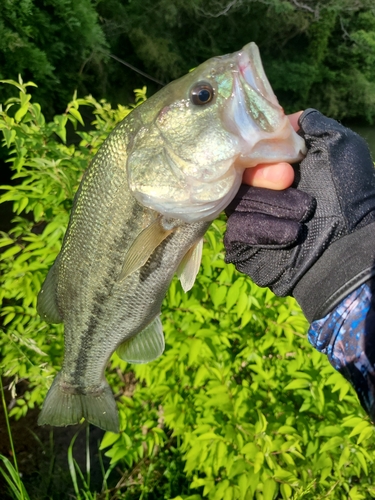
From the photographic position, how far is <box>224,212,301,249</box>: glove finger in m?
1.35

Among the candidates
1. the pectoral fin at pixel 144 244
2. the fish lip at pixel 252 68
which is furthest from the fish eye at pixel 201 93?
the pectoral fin at pixel 144 244

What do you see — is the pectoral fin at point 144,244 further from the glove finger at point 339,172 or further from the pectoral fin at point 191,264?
the glove finger at point 339,172

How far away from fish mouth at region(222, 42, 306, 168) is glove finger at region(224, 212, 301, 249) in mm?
218

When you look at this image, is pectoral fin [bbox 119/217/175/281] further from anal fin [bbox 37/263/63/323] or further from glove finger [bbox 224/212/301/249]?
anal fin [bbox 37/263/63/323]

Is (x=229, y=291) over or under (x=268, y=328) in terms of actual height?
over

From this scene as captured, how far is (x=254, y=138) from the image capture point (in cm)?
121

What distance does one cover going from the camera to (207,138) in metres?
1.31

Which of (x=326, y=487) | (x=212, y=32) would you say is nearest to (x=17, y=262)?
(x=326, y=487)

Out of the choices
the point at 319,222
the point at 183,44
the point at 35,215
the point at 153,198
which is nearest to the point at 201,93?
the point at 153,198

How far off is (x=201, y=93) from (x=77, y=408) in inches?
64.4

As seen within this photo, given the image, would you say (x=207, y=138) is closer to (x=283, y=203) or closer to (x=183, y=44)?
(x=283, y=203)

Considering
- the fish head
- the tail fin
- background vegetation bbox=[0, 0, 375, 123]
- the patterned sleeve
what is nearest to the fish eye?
the fish head

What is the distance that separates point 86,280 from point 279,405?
146 cm

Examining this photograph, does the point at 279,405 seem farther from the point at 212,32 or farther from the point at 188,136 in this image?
the point at 212,32
